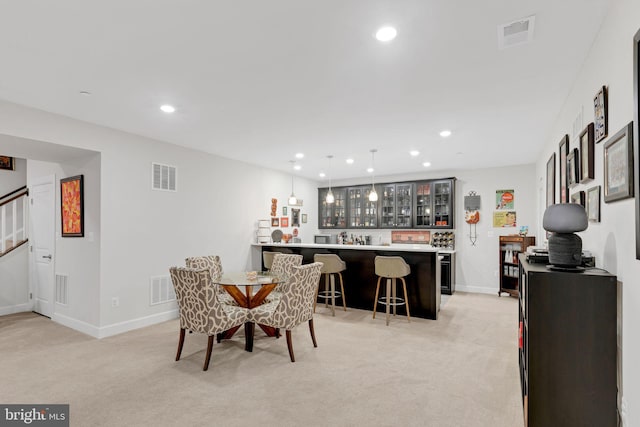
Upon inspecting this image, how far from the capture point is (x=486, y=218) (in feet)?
22.1

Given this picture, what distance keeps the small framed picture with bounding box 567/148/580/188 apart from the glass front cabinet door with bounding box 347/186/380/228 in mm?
5052

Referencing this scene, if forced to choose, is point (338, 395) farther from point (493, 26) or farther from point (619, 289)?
point (493, 26)

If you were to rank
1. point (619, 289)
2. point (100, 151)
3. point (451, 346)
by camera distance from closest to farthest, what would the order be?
point (619, 289) < point (451, 346) < point (100, 151)

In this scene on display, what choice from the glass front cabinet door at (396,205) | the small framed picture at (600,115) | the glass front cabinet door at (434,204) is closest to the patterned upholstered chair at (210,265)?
the small framed picture at (600,115)

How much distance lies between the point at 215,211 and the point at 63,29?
364 centimetres

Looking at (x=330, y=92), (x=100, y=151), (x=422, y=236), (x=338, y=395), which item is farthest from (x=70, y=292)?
(x=422, y=236)

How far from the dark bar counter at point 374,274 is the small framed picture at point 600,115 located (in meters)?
2.92

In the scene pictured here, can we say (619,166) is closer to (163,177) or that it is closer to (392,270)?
(392,270)

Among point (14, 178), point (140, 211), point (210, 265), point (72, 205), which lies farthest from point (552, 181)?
point (14, 178)

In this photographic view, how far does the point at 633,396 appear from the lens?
4.95ft

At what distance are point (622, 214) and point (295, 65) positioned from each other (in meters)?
2.25

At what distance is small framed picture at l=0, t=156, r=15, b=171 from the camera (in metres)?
5.41

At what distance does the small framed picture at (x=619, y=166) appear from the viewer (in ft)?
4.92

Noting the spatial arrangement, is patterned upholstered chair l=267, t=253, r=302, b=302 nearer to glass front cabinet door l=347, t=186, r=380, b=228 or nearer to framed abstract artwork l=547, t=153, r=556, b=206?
framed abstract artwork l=547, t=153, r=556, b=206
